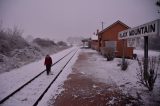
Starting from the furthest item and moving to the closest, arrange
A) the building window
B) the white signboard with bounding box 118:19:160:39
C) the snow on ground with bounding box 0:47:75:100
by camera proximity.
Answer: the building window → the snow on ground with bounding box 0:47:75:100 → the white signboard with bounding box 118:19:160:39

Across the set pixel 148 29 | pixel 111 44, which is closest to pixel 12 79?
pixel 148 29

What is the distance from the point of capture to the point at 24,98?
6.64m

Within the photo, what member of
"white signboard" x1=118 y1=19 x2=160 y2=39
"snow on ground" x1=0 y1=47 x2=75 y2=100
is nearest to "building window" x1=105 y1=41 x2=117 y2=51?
"snow on ground" x1=0 y1=47 x2=75 y2=100

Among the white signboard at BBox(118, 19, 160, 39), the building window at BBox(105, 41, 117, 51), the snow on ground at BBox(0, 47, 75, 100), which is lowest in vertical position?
the snow on ground at BBox(0, 47, 75, 100)

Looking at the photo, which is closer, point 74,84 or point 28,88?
point 28,88

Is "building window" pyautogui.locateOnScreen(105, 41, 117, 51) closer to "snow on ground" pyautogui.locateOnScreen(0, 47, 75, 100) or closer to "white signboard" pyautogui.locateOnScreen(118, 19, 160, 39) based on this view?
"snow on ground" pyautogui.locateOnScreen(0, 47, 75, 100)

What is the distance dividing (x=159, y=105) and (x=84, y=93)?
3.11 meters

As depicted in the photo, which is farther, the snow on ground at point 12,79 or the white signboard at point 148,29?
the snow on ground at point 12,79

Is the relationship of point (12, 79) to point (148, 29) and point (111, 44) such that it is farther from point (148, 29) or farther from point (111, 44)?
point (111, 44)

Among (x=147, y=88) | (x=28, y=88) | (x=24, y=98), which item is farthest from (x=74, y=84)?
(x=147, y=88)

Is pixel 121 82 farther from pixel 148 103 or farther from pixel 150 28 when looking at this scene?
pixel 150 28

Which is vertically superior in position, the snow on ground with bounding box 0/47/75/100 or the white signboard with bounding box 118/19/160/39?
the white signboard with bounding box 118/19/160/39

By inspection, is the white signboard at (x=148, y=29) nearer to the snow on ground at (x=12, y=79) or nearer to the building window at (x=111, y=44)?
the snow on ground at (x=12, y=79)

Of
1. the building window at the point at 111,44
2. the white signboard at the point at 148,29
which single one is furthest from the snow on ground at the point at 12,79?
the building window at the point at 111,44
